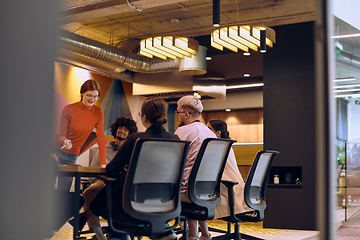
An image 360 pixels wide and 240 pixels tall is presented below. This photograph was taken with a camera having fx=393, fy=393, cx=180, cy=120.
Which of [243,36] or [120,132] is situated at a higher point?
[243,36]

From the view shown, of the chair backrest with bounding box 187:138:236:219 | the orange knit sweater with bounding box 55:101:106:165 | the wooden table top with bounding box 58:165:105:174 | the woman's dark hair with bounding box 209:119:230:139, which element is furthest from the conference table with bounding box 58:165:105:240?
the woman's dark hair with bounding box 209:119:230:139

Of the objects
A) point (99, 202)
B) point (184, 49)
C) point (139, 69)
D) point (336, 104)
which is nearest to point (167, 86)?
point (139, 69)

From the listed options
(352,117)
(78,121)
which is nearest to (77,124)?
(78,121)

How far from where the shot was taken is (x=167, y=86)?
329 inches

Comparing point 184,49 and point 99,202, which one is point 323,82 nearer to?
point 99,202

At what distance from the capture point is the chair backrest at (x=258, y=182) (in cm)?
319

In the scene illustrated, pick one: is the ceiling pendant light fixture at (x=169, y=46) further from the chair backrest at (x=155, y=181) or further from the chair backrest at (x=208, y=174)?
the chair backrest at (x=155, y=181)

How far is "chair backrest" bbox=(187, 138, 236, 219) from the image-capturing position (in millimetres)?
2678

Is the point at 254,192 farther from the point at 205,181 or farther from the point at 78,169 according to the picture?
the point at 78,169

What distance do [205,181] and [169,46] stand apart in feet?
10.2

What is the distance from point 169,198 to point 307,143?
13.4ft

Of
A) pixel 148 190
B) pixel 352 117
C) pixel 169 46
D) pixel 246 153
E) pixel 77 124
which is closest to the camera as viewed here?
pixel 148 190

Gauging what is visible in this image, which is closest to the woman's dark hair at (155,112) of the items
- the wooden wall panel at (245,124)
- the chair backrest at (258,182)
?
the chair backrest at (258,182)

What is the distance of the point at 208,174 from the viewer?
2.82 m
